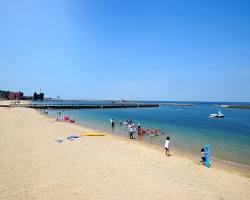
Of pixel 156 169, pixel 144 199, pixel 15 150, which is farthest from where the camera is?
pixel 15 150

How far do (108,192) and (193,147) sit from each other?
14.7m

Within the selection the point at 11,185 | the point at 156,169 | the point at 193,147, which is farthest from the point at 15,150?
the point at 193,147

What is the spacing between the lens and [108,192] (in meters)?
9.65

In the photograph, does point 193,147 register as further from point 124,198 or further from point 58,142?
point 124,198

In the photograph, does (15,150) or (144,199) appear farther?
(15,150)

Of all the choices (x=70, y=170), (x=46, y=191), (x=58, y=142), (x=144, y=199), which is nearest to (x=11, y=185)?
(x=46, y=191)

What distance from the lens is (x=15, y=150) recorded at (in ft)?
52.5

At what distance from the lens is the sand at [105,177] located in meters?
9.55

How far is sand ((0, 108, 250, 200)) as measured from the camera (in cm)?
955

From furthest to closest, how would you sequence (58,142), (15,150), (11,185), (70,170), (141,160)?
(58,142)
(15,150)
(141,160)
(70,170)
(11,185)

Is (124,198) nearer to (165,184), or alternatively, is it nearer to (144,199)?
(144,199)

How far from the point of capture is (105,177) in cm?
1138

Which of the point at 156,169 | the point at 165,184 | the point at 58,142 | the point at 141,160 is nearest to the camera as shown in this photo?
the point at 165,184

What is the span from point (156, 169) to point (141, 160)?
6.21 ft
